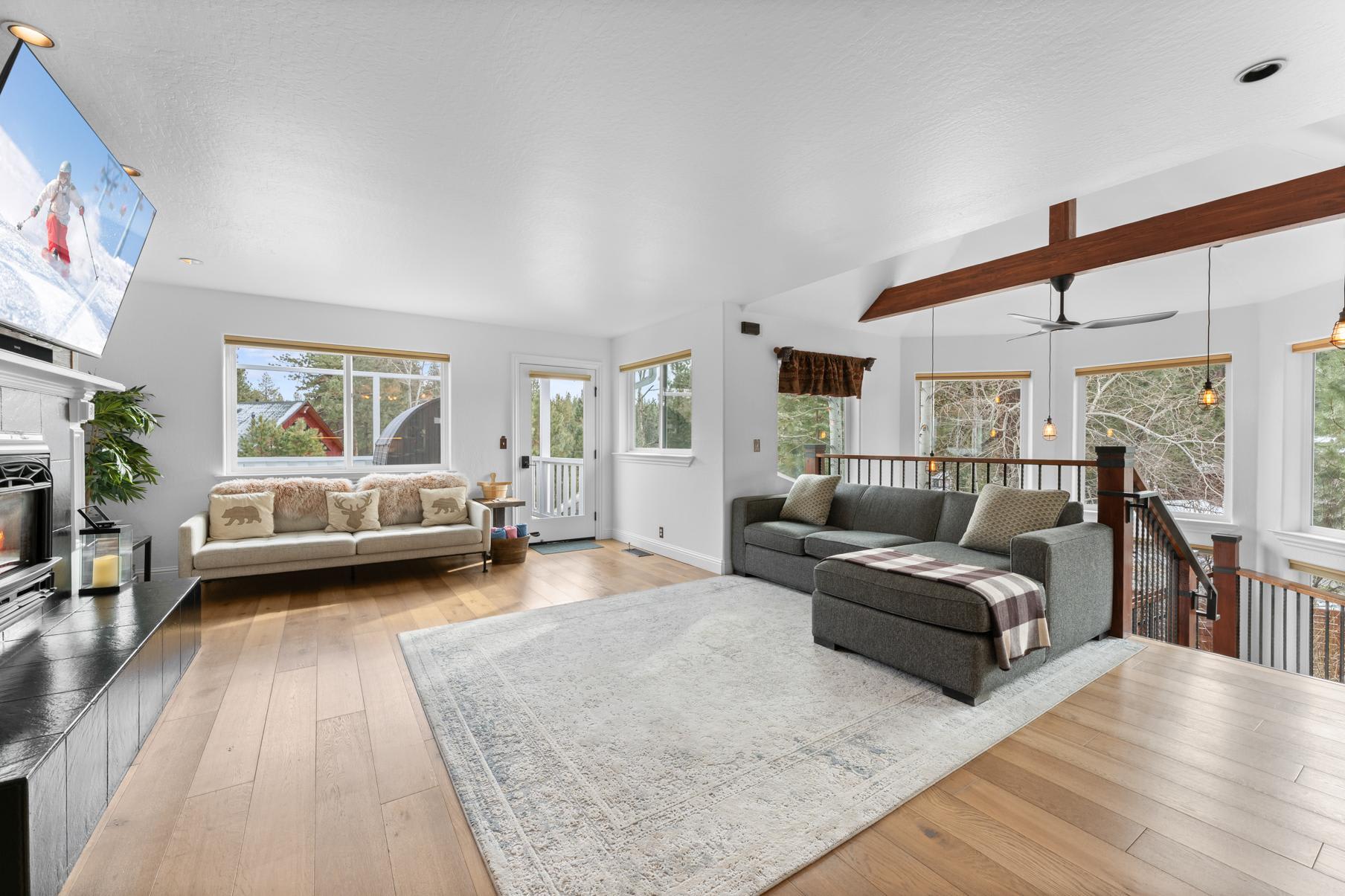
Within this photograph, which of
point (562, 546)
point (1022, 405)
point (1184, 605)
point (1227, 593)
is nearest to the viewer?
point (1184, 605)

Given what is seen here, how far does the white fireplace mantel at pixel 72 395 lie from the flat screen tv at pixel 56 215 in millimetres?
124

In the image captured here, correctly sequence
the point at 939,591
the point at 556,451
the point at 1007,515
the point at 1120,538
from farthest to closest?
the point at 556,451 < the point at 1007,515 < the point at 1120,538 < the point at 939,591

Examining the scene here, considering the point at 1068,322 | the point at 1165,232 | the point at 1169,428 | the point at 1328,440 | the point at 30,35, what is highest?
the point at 1165,232

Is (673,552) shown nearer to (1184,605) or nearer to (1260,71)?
(1184,605)

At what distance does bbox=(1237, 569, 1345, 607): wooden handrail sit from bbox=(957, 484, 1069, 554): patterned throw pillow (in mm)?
2019

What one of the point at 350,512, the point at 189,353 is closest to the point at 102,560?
the point at 350,512

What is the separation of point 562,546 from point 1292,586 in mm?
5927

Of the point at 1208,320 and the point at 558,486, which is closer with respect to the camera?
the point at 1208,320

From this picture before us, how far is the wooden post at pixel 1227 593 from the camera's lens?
4.59 metres

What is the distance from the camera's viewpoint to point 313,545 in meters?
4.04

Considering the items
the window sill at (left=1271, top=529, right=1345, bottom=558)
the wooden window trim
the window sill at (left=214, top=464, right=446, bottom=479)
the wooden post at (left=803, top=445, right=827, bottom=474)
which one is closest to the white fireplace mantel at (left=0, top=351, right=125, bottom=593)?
the window sill at (left=214, top=464, right=446, bottom=479)

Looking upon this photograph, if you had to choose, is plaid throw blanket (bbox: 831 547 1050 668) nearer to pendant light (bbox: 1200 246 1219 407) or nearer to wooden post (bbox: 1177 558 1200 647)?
wooden post (bbox: 1177 558 1200 647)

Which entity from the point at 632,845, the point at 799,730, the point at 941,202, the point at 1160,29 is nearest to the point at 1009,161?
the point at 941,202

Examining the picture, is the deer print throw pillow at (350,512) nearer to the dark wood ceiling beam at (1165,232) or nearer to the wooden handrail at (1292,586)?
the dark wood ceiling beam at (1165,232)
